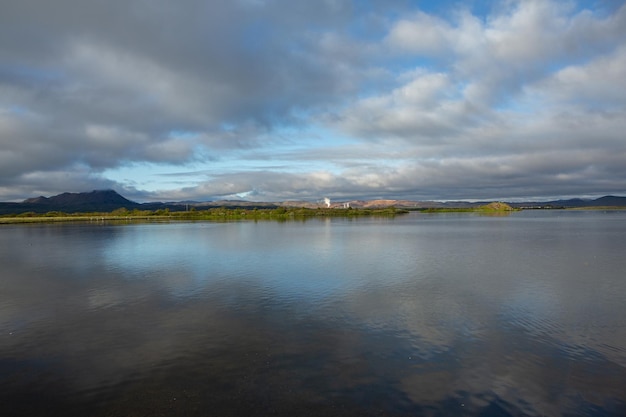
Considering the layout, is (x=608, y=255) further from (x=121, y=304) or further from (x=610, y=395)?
(x=121, y=304)

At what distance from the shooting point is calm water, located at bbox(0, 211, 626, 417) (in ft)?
29.8

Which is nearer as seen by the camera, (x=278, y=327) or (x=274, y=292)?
(x=278, y=327)

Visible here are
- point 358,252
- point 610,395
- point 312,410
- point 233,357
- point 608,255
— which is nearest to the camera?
point 312,410

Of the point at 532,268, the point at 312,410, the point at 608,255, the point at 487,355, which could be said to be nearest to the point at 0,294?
the point at 312,410

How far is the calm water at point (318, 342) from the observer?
909 centimetres

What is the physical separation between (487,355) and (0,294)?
892 inches

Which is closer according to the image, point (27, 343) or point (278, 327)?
point (27, 343)

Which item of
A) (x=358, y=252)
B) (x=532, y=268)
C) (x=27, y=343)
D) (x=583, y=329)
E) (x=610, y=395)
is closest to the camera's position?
(x=610, y=395)

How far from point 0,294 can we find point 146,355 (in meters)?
13.9

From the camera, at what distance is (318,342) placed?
1267cm

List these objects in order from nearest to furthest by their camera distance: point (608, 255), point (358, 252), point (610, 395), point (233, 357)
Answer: point (610, 395), point (233, 357), point (608, 255), point (358, 252)

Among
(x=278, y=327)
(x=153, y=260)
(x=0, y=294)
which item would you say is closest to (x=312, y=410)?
(x=278, y=327)

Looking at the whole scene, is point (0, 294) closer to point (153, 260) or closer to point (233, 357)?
point (153, 260)

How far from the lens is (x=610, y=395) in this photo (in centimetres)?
925
